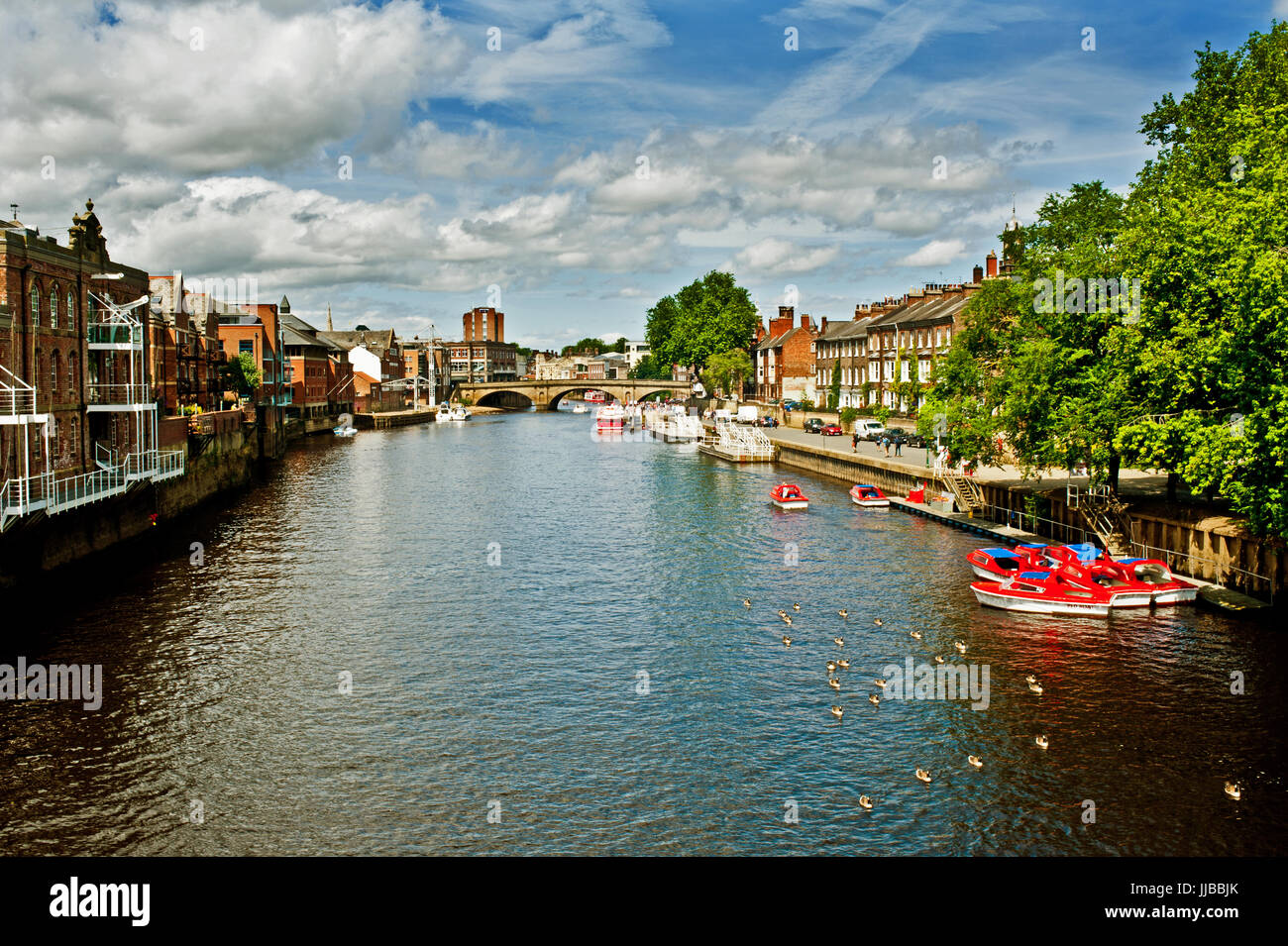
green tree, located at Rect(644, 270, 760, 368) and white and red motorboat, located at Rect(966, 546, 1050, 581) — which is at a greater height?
green tree, located at Rect(644, 270, 760, 368)

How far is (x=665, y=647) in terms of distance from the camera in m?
34.3

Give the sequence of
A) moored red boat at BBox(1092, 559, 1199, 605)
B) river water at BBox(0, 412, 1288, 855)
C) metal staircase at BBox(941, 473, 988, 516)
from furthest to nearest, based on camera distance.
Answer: metal staircase at BBox(941, 473, 988, 516)
moored red boat at BBox(1092, 559, 1199, 605)
river water at BBox(0, 412, 1288, 855)

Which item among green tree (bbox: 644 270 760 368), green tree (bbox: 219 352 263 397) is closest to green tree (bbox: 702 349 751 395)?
green tree (bbox: 644 270 760 368)

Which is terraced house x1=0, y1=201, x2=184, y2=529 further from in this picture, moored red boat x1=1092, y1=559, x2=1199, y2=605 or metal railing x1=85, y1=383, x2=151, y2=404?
moored red boat x1=1092, y1=559, x2=1199, y2=605

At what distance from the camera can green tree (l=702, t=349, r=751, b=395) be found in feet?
520

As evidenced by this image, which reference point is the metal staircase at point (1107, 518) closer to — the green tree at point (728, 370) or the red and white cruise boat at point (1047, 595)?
the red and white cruise boat at point (1047, 595)

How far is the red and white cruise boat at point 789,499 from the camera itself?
208 feet

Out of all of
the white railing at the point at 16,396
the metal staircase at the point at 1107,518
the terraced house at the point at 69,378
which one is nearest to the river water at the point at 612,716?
the terraced house at the point at 69,378

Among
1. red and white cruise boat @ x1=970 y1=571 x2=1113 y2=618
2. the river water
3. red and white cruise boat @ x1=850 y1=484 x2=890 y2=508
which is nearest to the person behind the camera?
the river water

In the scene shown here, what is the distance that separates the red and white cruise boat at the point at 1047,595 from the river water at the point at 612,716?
3.05ft

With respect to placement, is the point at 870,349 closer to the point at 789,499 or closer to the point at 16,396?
the point at 789,499

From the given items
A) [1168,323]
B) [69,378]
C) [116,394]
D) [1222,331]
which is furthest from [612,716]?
[116,394]

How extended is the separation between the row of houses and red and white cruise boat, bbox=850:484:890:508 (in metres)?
17.7
